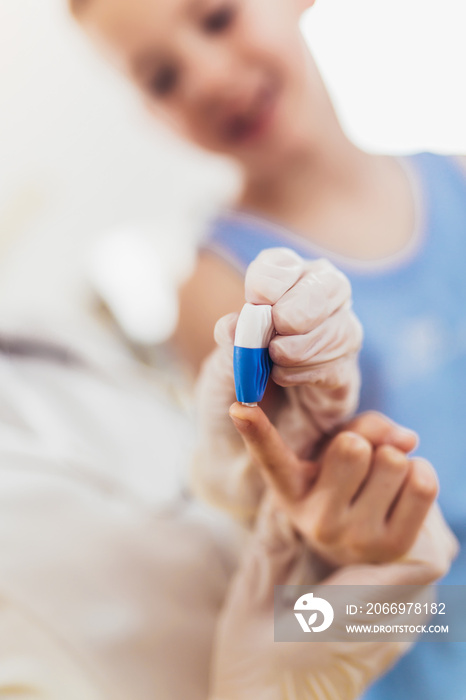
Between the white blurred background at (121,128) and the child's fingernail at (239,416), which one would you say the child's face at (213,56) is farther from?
the child's fingernail at (239,416)

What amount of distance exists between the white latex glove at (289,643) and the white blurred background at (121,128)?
13.6 inches

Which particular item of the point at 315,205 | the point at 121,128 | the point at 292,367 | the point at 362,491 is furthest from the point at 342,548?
the point at 121,128

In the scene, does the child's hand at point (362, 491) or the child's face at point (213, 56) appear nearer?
the child's hand at point (362, 491)

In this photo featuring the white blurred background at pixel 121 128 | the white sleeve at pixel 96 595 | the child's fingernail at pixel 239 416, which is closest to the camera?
the child's fingernail at pixel 239 416

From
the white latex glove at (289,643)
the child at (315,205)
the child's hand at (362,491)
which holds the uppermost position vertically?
the child at (315,205)

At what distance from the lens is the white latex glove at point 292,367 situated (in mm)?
257

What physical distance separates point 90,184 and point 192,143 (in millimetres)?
166

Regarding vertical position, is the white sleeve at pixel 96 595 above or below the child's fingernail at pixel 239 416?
below

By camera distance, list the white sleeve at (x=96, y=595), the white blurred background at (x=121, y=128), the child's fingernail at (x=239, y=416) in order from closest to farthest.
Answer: the child's fingernail at (x=239, y=416) → the white sleeve at (x=96, y=595) → the white blurred background at (x=121, y=128)

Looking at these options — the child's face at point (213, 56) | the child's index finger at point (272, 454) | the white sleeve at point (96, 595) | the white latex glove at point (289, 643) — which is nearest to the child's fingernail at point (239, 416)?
the child's index finger at point (272, 454)

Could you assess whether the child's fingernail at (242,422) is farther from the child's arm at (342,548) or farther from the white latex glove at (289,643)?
the white latex glove at (289,643)

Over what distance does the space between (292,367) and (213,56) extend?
1.12 feet

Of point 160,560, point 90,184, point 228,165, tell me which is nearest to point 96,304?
point 90,184

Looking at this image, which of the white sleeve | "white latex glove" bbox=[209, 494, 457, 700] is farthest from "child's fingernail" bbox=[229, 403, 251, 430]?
the white sleeve
